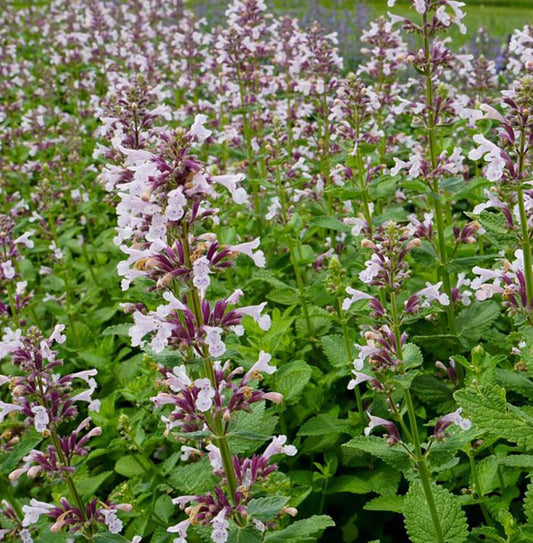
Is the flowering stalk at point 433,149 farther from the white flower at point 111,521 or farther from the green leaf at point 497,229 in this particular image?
the white flower at point 111,521

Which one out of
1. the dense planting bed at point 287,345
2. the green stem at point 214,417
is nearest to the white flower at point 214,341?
the dense planting bed at point 287,345

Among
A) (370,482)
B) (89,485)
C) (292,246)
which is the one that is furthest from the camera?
(292,246)

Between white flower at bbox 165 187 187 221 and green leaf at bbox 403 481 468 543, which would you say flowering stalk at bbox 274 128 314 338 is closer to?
green leaf at bbox 403 481 468 543

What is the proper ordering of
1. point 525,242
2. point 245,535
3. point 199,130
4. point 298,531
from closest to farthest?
point 199,130 < point 245,535 < point 298,531 < point 525,242

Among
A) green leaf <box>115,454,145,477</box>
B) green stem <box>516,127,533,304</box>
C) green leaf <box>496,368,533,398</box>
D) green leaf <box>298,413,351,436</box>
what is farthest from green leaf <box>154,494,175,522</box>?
green stem <box>516,127,533,304</box>

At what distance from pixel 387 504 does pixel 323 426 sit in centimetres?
69

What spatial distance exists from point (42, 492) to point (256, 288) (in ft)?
8.06

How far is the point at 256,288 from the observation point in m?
5.92

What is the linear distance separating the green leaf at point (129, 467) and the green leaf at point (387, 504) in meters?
1.50

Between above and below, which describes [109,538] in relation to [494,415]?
below

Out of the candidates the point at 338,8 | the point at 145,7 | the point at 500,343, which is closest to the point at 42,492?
the point at 500,343

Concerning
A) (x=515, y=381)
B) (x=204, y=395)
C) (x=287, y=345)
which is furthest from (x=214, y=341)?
(x=287, y=345)

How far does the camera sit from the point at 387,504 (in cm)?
356

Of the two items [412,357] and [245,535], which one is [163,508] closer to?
[245,535]
